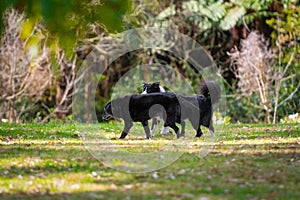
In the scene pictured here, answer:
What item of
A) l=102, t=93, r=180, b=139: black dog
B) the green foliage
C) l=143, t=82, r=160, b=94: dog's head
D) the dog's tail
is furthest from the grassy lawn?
the green foliage

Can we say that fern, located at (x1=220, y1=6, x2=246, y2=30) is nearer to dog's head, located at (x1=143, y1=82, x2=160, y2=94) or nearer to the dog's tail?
dog's head, located at (x1=143, y1=82, x2=160, y2=94)

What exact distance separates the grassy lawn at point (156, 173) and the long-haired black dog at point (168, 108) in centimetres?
32

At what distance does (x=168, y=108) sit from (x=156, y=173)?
2708mm

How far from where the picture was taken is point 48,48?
352 centimetres

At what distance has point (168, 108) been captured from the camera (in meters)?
8.29

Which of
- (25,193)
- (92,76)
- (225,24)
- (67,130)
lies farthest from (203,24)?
(25,193)

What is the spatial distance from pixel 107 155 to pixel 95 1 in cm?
341

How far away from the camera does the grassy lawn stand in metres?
4.78

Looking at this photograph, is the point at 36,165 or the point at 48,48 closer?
the point at 48,48

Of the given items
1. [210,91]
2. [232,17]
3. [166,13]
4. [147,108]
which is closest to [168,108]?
[147,108]

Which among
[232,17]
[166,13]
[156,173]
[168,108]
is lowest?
[156,173]

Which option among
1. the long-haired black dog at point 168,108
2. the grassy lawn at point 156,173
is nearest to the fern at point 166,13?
the long-haired black dog at point 168,108

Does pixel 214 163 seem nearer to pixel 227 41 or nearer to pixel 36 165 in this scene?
pixel 36 165

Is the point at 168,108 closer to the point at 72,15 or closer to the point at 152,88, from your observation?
the point at 152,88
